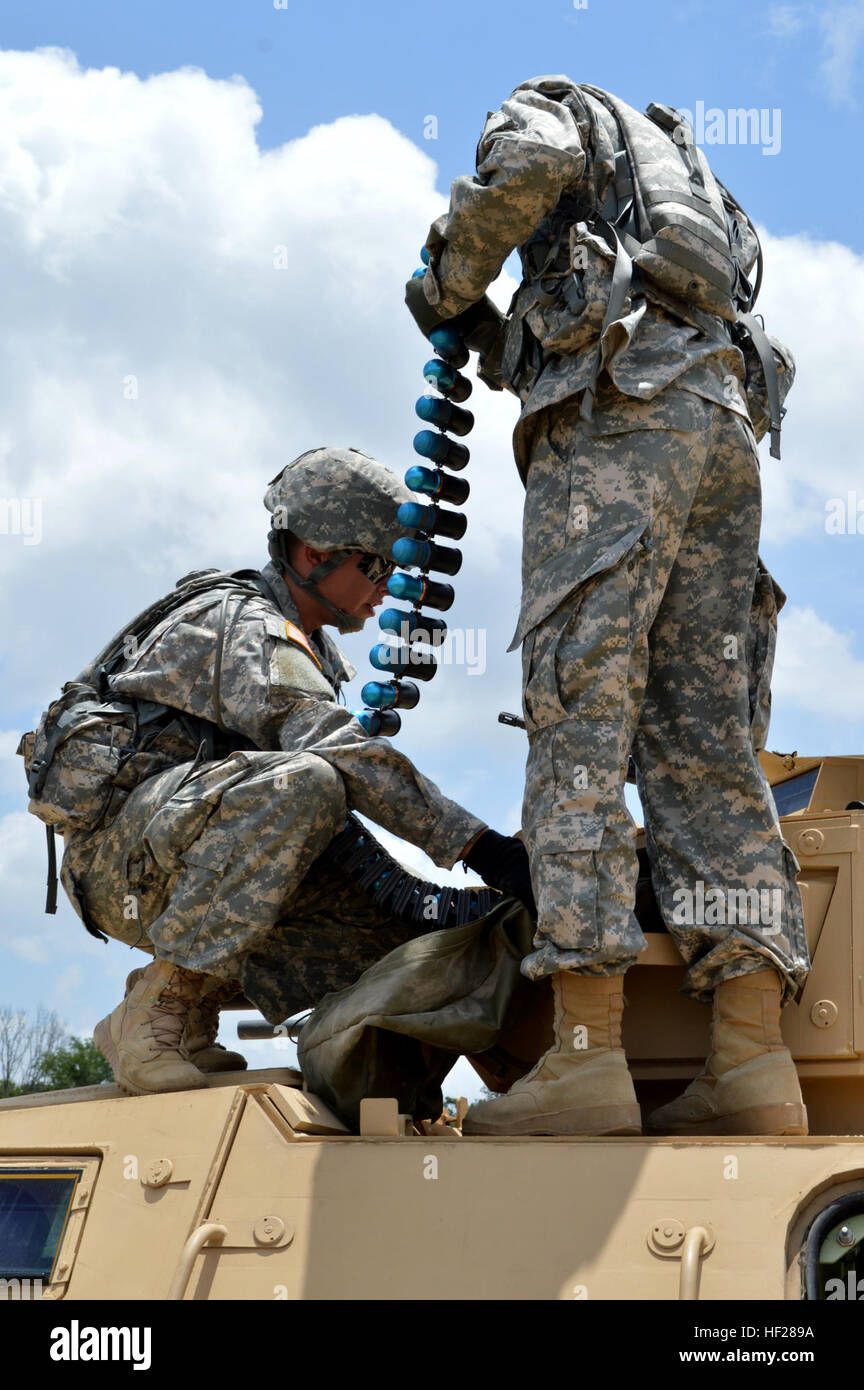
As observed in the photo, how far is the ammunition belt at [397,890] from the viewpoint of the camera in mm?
5059

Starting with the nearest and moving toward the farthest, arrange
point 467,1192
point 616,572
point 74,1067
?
point 467,1192 → point 616,572 → point 74,1067

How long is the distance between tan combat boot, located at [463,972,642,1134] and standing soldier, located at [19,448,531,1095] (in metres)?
0.62

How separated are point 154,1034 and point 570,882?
4.62 feet

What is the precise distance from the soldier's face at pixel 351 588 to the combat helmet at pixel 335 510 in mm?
20

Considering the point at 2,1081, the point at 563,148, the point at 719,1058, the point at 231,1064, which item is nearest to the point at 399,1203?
the point at 719,1058

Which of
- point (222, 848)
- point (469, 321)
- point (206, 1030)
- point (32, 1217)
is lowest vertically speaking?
point (32, 1217)

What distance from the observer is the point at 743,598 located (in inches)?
181

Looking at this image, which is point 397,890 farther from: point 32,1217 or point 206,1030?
point 32,1217

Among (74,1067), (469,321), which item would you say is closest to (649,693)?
(469,321)

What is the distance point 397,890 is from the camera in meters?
5.07

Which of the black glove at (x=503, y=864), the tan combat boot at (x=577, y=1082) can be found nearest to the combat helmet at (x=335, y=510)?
the black glove at (x=503, y=864)

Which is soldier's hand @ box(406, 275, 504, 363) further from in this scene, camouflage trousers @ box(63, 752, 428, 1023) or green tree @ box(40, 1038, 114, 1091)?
green tree @ box(40, 1038, 114, 1091)

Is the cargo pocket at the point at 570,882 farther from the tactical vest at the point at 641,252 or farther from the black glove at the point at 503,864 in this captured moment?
the tactical vest at the point at 641,252
